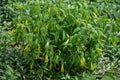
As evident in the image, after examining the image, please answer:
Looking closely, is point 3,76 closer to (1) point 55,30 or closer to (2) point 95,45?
(1) point 55,30

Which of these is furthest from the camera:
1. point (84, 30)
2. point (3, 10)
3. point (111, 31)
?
point (3, 10)

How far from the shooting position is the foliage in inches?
135

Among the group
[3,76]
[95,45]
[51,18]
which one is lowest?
[3,76]

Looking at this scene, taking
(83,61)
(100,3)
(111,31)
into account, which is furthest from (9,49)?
(100,3)

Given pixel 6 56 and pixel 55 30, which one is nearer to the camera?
pixel 55 30

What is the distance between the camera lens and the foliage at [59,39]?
3.43 metres

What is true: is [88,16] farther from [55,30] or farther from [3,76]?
[3,76]

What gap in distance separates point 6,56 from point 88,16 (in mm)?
1188

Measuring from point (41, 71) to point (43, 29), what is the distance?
54 cm

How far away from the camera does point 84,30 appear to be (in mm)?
3328

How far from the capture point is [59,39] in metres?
3.52

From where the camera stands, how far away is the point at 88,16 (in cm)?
357

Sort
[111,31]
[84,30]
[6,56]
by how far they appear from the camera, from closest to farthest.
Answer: [84,30] → [111,31] → [6,56]

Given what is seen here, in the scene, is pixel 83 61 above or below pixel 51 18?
below
